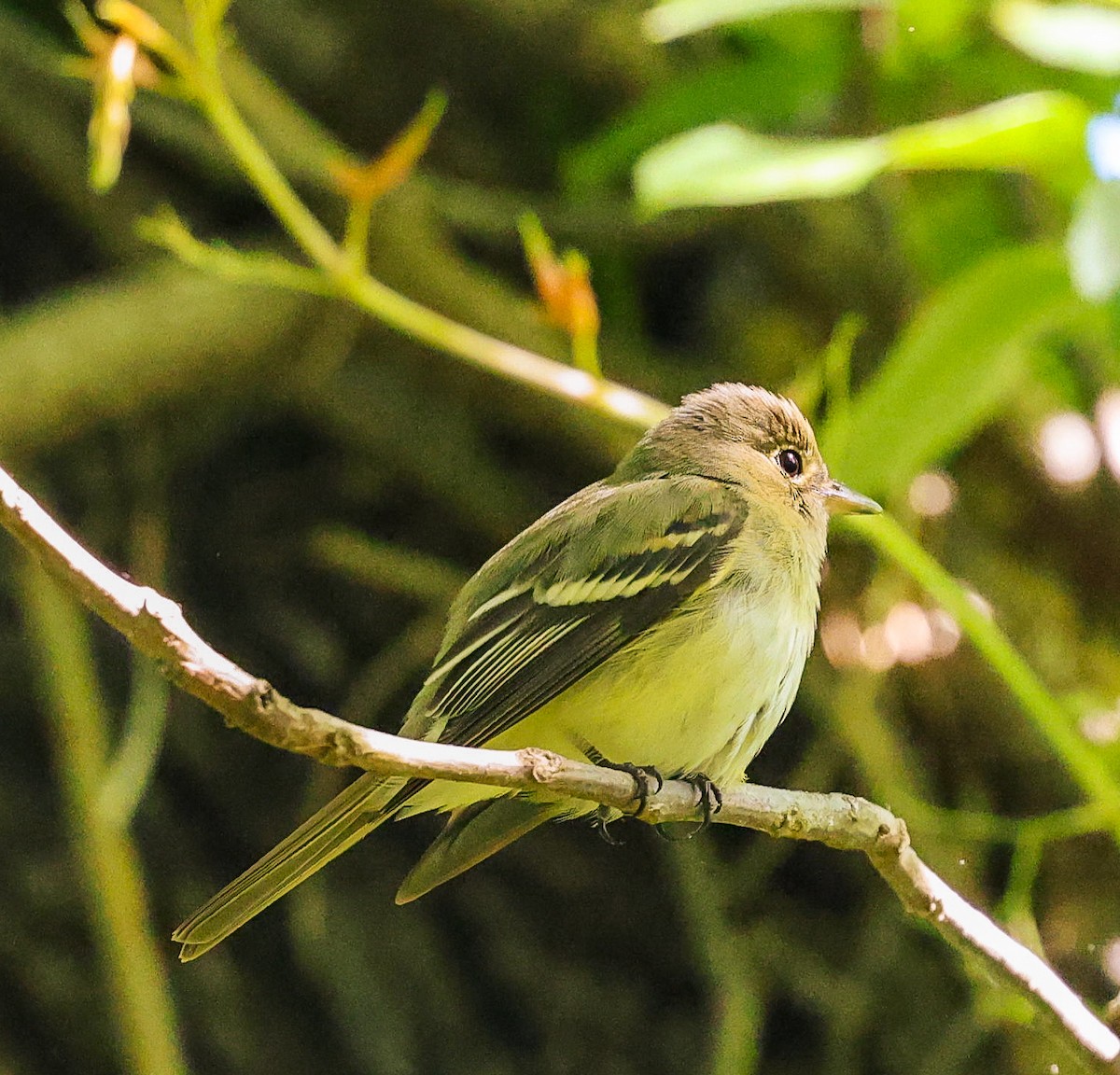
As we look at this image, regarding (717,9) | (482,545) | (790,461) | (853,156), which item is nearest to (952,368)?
(790,461)

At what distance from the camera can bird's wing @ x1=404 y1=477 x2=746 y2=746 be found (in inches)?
76.0

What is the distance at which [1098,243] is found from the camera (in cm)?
196

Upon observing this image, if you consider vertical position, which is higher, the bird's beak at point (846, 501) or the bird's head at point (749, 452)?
the bird's head at point (749, 452)

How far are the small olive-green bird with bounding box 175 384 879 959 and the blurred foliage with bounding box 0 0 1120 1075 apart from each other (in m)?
0.79

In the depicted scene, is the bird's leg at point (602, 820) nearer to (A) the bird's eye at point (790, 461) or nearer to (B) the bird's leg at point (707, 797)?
(B) the bird's leg at point (707, 797)

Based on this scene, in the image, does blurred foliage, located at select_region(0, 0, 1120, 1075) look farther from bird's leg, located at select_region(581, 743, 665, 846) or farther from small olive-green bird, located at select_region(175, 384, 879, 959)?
bird's leg, located at select_region(581, 743, 665, 846)

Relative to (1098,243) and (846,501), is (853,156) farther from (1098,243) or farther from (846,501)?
(846,501)

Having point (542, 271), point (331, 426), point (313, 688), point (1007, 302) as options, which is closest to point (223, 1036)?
point (313, 688)

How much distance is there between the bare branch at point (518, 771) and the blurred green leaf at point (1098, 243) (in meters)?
0.79

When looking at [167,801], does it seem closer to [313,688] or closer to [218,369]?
[313,688]

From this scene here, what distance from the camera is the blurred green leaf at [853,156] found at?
2.14m

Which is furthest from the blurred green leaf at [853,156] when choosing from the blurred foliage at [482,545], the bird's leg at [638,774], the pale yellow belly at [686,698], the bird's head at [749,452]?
the bird's leg at [638,774]

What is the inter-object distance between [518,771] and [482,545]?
6.87ft

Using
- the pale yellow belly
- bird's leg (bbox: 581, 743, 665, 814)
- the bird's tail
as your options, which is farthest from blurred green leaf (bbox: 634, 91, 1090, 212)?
the bird's tail
